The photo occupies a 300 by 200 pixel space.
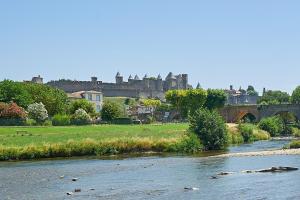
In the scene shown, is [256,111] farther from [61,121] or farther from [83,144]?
[83,144]

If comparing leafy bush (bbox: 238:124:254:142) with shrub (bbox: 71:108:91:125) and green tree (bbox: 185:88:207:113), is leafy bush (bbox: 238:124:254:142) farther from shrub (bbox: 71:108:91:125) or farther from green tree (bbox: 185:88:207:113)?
green tree (bbox: 185:88:207:113)

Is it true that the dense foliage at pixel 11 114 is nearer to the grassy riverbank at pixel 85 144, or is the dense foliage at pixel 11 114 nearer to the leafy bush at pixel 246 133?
the grassy riverbank at pixel 85 144

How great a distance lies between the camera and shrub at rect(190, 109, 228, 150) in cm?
7369

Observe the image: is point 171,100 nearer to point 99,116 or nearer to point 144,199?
point 99,116

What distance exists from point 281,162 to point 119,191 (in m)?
21.1

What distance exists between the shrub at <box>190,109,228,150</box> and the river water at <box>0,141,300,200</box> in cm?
1223

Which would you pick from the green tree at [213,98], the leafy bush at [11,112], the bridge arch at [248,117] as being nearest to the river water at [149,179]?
the leafy bush at [11,112]

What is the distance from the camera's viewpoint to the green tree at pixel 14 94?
120688mm

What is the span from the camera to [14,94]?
12188cm

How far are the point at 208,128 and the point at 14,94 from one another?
194 feet

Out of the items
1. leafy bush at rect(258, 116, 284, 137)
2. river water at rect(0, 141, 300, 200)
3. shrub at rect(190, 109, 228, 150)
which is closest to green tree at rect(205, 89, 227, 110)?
leafy bush at rect(258, 116, 284, 137)

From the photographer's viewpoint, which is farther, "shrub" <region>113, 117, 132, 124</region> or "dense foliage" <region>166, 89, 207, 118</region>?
"dense foliage" <region>166, 89, 207, 118</region>

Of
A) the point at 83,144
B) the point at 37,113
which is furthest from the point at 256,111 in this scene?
the point at 83,144

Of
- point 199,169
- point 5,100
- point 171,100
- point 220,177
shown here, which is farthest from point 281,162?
point 171,100
